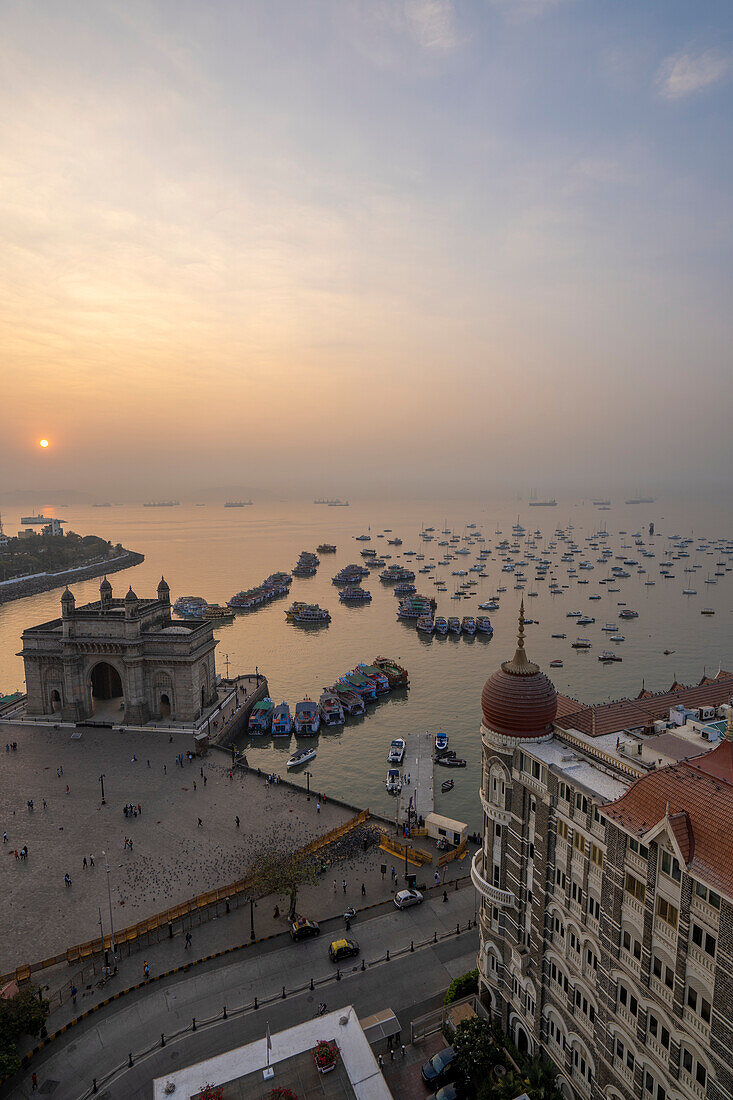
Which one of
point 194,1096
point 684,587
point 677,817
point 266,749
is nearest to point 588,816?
point 677,817

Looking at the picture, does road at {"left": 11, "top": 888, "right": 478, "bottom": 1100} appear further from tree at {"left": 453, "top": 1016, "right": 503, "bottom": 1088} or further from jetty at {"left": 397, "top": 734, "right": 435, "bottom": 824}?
jetty at {"left": 397, "top": 734, "right": 435, "bottom": 824}

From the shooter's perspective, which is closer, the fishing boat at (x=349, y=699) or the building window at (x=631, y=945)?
the building window at (x=631, y=945)

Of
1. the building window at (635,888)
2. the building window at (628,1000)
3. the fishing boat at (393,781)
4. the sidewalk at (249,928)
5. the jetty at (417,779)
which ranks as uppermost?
the building window at (635,888)

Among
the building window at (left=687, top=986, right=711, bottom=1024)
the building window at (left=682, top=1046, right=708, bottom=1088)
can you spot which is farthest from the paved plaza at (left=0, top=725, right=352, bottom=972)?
the building window at (left=687, top=986, right=711, bottom=1024)

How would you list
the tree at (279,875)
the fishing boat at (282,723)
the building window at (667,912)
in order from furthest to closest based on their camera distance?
the fishing boat at (282,723), the tree at (279,875), the building window at (667,912)

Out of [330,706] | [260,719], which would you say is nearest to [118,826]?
[260,719]

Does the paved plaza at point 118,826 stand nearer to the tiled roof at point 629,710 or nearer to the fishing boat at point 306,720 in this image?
the fishing boat at point 306,720

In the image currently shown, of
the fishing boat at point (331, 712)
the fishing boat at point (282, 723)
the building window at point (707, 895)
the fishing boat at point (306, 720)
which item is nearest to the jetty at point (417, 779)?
the fishing boat at point (331, 712)
